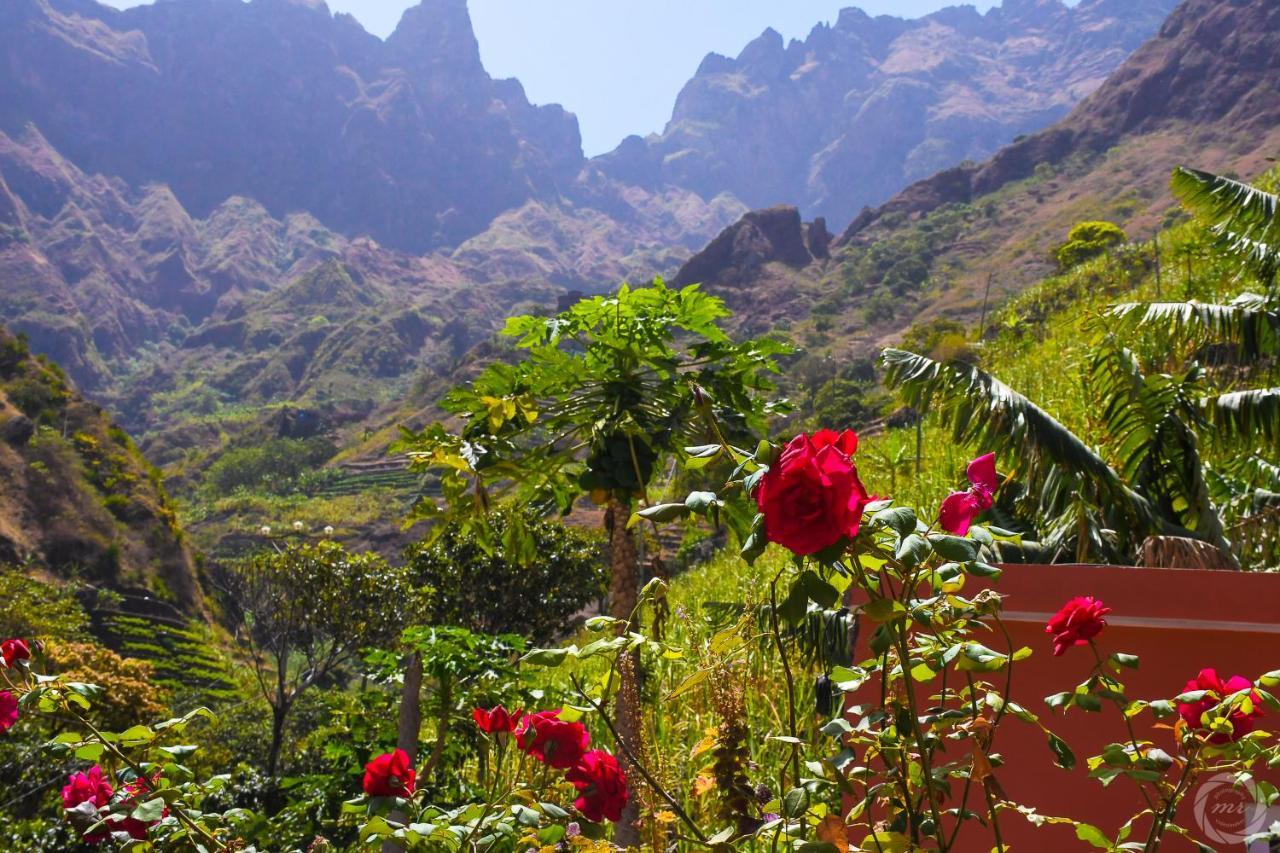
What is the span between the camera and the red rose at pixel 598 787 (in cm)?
159

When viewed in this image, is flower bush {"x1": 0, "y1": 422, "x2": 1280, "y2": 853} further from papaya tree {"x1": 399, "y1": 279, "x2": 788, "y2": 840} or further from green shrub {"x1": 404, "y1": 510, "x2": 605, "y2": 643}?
green shrub {"x1": 404, "y1": 510, "x2": 605, "y2": 643}

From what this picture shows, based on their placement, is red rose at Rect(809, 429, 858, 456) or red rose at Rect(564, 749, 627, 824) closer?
red rose at Rect(809, 429, 858, 456)

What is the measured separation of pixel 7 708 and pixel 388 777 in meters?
0.72

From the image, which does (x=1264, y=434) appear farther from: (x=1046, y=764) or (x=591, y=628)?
(x=591, y=628)

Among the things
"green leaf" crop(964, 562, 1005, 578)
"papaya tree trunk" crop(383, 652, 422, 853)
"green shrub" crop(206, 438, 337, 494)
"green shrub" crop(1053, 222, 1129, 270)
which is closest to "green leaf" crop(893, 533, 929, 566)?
"green leaf" crop(964, 562, 1005, 578)

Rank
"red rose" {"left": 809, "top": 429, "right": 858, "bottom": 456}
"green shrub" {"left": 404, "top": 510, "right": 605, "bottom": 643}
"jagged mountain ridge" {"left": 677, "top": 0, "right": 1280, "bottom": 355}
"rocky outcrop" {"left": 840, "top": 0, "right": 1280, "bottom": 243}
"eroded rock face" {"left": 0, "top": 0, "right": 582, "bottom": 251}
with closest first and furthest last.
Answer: "red rose" {"left": 809, "top": 429, "right": 858, "bottom": 456}, "green shrub" {"left": 404, "top": 510, "right": 605, "bottom": 643}, "jagged mountain ridge" {"left": 677, "top": 0, "right": 1280, "bottom": 355}, "rocky outcrop" {"left": 840, "top": 0, "right": 1280, "bottom": 243}, "eroded rock face" {"left": 0, "top": 0, "right": 582, "bottom": 251}

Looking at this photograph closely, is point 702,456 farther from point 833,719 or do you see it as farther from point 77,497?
point 77,497

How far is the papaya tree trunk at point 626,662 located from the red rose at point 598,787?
40 cm

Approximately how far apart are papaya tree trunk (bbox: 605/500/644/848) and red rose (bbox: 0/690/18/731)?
3.85 feet

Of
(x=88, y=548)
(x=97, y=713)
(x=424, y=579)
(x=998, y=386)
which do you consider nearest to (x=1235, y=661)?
(x=998, y=386)

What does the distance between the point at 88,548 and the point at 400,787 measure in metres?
24.0

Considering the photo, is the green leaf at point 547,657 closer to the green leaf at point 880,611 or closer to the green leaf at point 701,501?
the green leaf at point 701,501

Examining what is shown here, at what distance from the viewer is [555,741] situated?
5.08ft

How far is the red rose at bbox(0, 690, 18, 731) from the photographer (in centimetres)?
164
